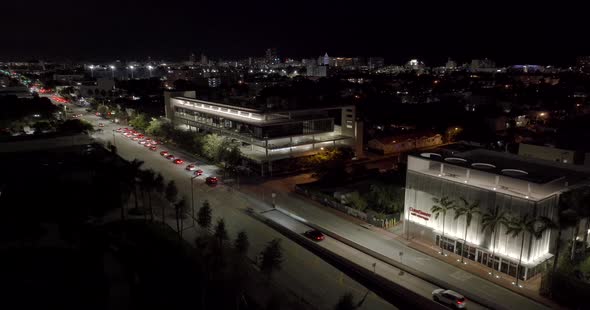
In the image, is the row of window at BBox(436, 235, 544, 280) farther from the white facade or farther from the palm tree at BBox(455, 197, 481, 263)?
the palm tree at BBox(455, 197, 481, 263)

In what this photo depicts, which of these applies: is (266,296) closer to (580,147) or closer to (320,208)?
(320,208)

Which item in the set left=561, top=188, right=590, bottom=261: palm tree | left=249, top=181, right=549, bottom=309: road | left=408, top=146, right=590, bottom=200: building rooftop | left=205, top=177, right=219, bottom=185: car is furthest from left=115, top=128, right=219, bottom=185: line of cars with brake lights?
left=561, top=188, right=590, bottom=261: palm tree

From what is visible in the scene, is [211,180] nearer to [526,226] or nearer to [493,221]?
[493,221]

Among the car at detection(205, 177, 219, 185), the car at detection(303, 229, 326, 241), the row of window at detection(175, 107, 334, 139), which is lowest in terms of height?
the car at detection(303, 229, 326, 241)

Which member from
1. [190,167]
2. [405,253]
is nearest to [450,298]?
[405,253]

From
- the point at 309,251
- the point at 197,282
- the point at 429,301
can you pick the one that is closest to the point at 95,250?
the point at 197,282

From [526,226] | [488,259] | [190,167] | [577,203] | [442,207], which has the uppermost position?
[577,203]
